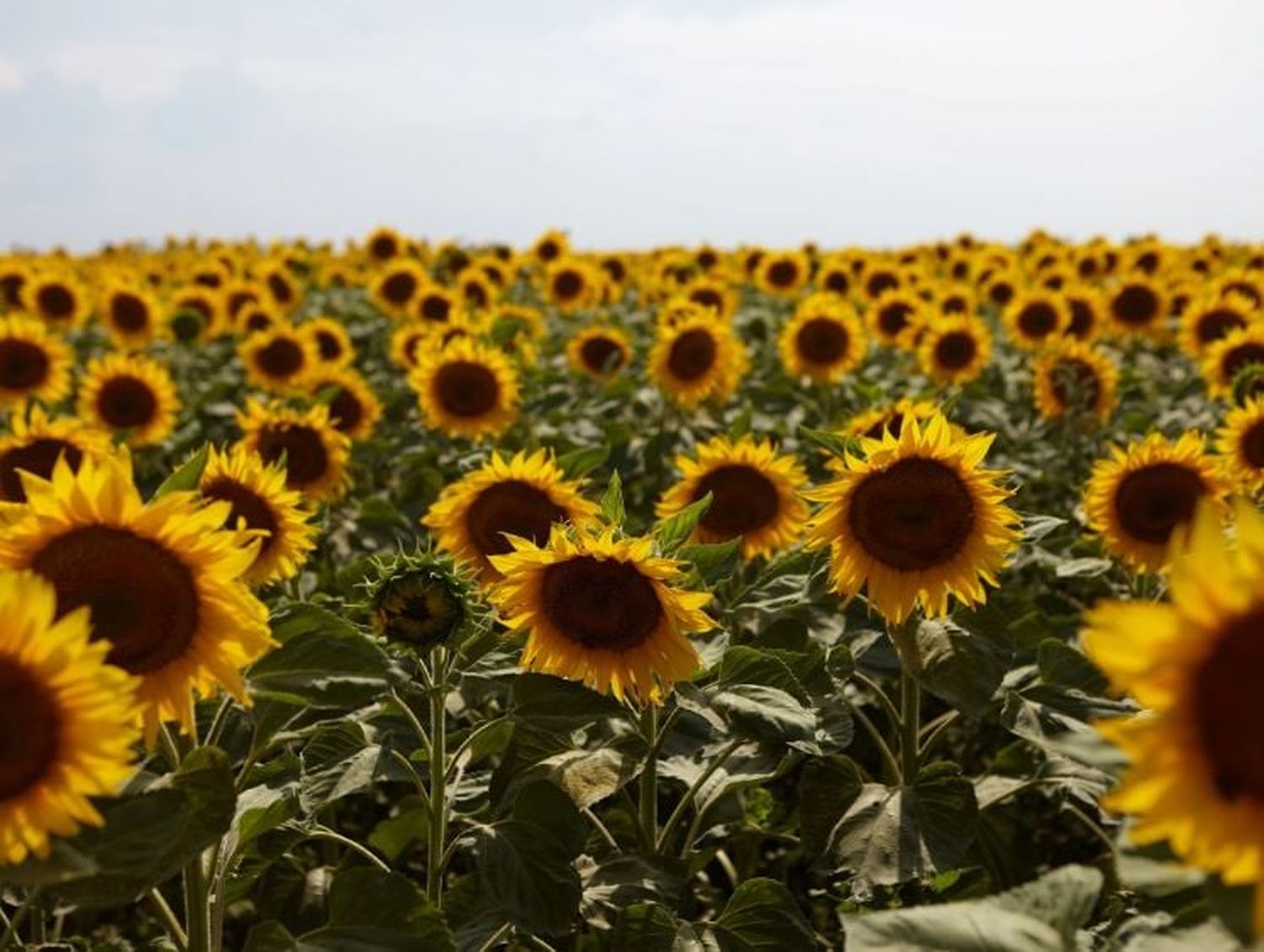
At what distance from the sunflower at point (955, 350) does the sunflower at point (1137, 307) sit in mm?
2022

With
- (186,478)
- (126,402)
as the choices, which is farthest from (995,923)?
(126,402)

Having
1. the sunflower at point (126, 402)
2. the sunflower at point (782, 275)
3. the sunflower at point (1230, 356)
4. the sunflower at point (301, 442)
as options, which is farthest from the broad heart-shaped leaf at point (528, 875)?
the sunflower at point (782, 275)

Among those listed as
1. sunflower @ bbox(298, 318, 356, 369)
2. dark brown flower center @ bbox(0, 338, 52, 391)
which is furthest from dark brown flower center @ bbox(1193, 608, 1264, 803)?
sunflower @ bbox(298, 318, 356, 369)

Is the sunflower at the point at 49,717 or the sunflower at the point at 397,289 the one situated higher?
the sunflower at the point at 397,289

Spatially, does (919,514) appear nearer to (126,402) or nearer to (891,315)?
(126,402)

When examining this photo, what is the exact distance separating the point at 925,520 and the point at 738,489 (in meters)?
1.43

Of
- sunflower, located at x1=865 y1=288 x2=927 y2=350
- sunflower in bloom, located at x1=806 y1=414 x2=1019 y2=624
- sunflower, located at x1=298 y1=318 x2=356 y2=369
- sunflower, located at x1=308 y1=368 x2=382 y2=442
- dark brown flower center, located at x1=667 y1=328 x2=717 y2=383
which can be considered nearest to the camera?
sunflower in bloom, located at x1=806 y1=414 x2=1019 y2=624

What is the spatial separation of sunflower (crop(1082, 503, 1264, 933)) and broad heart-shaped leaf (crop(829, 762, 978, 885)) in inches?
62.5

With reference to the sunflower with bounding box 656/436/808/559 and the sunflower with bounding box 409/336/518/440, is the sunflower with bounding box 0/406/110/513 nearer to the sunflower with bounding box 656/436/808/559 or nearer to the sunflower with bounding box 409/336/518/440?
the sunflower with bounding box 656/436/808/559

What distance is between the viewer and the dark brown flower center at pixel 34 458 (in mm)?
4492

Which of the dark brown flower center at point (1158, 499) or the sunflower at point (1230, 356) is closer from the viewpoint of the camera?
the dark brown flower center at point (1158, 499)

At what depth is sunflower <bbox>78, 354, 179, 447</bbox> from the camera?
7.16 m

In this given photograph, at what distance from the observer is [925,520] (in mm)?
3273

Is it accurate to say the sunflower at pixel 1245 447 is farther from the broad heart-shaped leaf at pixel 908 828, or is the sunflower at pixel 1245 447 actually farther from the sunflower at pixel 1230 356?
the sunflower at pixel 1230 356
